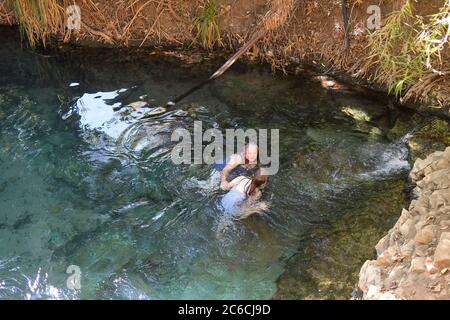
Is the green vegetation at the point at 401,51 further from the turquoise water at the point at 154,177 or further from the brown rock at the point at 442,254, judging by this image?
the brown rock at the point at 442,254

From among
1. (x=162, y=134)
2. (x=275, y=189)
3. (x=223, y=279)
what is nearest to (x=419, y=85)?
(x=275, y=189)

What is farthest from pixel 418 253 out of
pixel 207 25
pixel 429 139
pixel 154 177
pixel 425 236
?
pixel 207 25

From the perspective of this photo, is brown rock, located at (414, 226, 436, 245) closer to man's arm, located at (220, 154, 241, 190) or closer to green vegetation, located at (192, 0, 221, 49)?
man's arm, located at (220, 154, 241, 190)

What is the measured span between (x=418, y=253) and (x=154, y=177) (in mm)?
2976

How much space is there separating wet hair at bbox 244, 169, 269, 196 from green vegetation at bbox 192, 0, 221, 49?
3.29 metres

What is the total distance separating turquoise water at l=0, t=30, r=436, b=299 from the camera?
4328 millimetres

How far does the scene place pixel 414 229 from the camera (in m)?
4.00

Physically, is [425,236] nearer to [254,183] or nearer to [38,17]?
[254,183]

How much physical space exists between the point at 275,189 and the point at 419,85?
259 centimetres

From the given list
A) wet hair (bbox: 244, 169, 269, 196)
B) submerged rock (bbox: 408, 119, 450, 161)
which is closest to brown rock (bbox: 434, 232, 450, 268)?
wet hair (bbox: 244, 169, 269, 196)

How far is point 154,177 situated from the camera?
5445 millimetres

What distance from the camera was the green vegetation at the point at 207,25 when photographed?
7.39 m

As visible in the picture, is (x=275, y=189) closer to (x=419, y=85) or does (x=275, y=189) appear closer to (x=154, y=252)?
(x=154, y=252)

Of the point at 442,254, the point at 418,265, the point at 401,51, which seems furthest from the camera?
the point at 401,51
